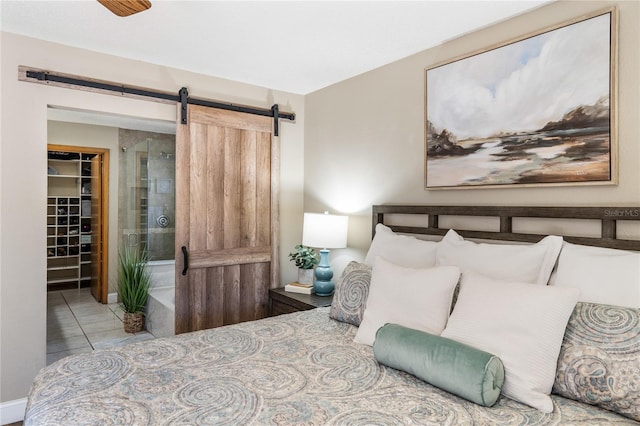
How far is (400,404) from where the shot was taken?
1446 mm

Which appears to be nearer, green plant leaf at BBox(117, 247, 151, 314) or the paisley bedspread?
the paisley bedspread

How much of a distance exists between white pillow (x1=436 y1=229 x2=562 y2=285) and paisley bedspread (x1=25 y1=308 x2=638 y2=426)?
57cm

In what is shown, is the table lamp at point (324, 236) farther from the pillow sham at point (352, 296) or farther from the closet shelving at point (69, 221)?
the closet shelving at point (69, 221)

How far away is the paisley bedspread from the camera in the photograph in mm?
1345

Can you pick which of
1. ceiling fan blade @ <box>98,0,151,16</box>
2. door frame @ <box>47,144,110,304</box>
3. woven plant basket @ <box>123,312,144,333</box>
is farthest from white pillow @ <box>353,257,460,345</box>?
door frame @ <box>47,144,110,304</box>

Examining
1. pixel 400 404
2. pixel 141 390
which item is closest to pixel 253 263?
pixel 141 390

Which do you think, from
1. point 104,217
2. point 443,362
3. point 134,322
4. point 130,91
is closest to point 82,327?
point 134,322

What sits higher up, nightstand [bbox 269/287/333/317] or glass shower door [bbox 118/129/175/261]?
glass shower door [bbox 118/129/175/261]

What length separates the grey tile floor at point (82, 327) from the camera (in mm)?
3857

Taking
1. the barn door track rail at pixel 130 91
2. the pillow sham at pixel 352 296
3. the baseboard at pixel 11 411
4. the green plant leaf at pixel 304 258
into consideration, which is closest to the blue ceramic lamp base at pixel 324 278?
Result: the green plant leaf at pixel 304 258

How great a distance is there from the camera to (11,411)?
2.65 metres

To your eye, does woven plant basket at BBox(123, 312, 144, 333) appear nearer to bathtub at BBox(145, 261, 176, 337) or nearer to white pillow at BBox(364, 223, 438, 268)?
bathtub at BBox(145, 261, 176, 337)

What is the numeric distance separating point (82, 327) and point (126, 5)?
376 cm

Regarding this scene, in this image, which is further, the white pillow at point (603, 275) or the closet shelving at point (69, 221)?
the closet shelving at point (69, 221)
